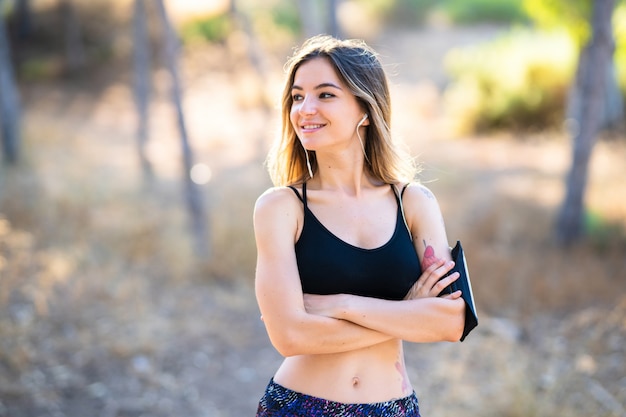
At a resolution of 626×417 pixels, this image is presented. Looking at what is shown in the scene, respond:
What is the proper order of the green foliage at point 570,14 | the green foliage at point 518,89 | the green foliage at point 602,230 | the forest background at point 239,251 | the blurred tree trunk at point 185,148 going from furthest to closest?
the green foliage at point 518,89 < the green foliage at point 570,14 < the green foliage at point 602,230 < the blurred tree trunk at point 185,148 < the forest background at point 239,251

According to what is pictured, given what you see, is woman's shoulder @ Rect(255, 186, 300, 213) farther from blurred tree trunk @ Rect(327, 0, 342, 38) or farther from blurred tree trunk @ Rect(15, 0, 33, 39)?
blurred tree trunk @ Rect(15, 0, 33, 39)

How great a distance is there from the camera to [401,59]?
2256 centimetres

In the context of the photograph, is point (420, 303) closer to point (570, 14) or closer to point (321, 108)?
point (321, 108)

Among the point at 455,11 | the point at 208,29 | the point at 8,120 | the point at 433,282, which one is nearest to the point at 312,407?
the point at 433,282

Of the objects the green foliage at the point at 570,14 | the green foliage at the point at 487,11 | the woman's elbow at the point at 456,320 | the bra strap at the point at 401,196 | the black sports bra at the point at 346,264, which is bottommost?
the woman's elbow at the point at 456,320

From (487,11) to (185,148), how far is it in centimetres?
2146

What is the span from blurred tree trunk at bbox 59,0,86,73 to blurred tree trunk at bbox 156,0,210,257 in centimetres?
1485

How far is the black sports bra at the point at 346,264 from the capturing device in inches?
92.4

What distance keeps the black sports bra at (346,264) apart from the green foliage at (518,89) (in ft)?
40.3

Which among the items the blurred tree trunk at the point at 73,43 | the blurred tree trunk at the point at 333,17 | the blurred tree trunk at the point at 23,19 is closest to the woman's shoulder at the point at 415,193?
the blurred tree trunk at the point at 333,17

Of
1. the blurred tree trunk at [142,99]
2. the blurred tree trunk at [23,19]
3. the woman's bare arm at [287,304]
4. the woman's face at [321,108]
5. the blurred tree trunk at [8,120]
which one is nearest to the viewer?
the woman's bare arm at [287,304]

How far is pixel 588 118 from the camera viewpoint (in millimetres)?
7441

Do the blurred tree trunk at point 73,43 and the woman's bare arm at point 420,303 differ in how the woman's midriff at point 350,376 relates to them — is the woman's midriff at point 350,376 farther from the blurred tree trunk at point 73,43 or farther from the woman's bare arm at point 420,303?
the blurred tree trunk at point 73,43

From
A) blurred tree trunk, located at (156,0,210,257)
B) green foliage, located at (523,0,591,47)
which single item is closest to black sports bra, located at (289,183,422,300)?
blurred tree trunk, located at (156,0,210,257)
